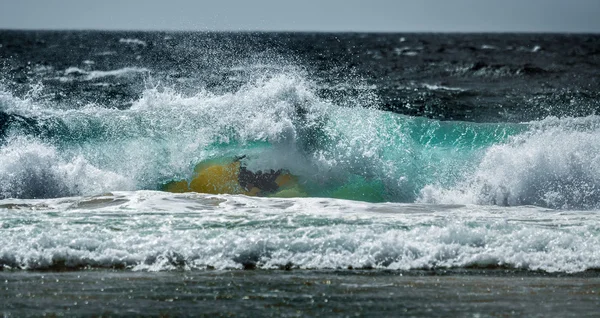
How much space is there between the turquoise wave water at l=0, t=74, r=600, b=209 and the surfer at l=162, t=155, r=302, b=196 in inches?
5.1

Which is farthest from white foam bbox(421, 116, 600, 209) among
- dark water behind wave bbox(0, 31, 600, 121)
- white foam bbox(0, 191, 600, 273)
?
dark water behind wave bbox(0, 31, 600, 121)

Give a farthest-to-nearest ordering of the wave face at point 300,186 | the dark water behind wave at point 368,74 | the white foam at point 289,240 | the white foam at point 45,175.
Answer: the dark water behind wave at point 368,74 < the white foam at point 45,175 < the wave face at point 300,186 < the white foam at point 289,240

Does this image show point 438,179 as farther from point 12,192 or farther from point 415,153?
point 12,192

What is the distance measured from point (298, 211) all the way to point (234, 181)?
2983mm

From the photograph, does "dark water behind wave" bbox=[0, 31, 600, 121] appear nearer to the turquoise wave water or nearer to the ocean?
the ocean

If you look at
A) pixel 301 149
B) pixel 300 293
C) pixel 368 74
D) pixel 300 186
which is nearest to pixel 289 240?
pixel 300 293

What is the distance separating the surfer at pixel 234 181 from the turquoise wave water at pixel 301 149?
0.13m

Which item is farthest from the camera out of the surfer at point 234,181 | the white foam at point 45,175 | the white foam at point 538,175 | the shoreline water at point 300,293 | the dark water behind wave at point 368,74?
the dark water behind wave at point 368,74

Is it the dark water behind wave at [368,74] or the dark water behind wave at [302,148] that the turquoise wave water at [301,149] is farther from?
the dark water behind wave at [368,74]

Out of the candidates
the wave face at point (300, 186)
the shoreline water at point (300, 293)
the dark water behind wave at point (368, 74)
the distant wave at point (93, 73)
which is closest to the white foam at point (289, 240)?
the wave face at point (300, 186)

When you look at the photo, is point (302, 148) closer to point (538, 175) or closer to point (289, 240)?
Result: point (538, 175)

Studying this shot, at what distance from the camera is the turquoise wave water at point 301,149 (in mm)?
11477

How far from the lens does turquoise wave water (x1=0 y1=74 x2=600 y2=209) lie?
452 inches

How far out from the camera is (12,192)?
446 inches
